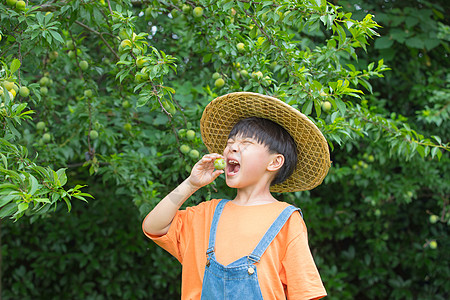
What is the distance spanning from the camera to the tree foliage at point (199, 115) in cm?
186

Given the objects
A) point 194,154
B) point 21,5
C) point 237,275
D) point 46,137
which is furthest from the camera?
point 46,137

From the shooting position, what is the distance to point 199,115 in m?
2.46

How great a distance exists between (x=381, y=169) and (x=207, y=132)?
7.20ft

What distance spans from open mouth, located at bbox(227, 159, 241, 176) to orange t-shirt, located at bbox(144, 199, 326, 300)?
12 cm

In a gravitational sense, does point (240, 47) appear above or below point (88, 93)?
above

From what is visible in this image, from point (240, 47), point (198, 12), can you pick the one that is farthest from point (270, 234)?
point (198, 12)

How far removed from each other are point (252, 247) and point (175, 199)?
31cm

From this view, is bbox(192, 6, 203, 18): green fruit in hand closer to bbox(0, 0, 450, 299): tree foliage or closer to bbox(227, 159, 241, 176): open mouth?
bbox(0, 0, 450, 299): tree foliage

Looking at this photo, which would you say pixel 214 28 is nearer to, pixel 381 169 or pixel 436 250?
pixel 381 169

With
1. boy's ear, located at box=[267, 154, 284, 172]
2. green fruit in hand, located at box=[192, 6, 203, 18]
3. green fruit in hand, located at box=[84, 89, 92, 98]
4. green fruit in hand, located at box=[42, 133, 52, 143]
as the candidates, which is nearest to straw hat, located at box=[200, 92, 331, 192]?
boy's ear, located at box=[267, 154, 284, 172]

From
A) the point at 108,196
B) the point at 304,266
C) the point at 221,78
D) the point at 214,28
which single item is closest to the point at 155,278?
the point at 108,196

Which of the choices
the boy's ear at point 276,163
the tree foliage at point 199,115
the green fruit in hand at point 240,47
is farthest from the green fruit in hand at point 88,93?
the boy's ear at point 276,163

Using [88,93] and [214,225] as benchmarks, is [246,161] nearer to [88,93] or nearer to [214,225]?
[214,225]

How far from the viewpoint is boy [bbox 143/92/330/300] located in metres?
1.45
